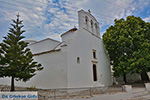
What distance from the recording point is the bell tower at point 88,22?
1695 cm

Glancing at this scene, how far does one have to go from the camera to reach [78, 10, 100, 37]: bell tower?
55.6 feet

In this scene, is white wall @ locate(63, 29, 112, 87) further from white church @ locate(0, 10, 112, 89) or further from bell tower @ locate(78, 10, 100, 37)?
bell tower @ locate(78, 10, 100, 37)

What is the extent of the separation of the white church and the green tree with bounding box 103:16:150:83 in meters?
2.61

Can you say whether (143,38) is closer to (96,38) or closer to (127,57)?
(127,57)

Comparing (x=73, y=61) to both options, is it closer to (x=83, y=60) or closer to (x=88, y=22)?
(x=83, y=60)

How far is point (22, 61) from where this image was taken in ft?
34.9

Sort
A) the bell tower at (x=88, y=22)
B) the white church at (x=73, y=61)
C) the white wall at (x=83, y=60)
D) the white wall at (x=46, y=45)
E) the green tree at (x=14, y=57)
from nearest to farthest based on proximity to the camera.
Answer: the green tree at (x=14, y=57) → the white church at (x=73, y=61) → the white wall at (x=83, y=60) → the bell tower at (x=88, y=22) → the white wall at (x=46, y=45)

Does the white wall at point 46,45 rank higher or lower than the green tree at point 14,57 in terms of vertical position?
higher

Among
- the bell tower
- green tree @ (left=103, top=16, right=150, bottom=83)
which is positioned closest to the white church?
the bell tower

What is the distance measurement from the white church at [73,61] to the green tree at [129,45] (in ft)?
8.58

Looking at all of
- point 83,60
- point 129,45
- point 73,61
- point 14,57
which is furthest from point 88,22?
point 14,57

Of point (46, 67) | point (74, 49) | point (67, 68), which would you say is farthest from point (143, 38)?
point (46, 67)

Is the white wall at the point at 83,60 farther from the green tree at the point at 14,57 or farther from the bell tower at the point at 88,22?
the green tree at the point at 14,57

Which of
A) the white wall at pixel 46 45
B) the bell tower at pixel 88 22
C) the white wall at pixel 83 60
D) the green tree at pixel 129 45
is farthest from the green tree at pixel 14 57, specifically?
the green tree at pixel 129 45
